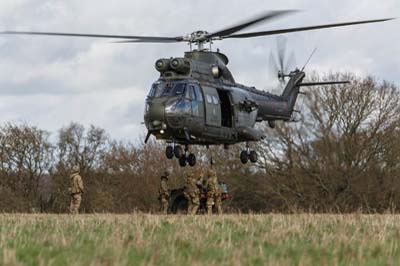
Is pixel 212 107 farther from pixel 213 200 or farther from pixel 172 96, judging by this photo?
pixel 213 200

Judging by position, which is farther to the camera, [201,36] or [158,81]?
[201,36]

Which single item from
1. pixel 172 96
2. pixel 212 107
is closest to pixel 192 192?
pixel 212 107

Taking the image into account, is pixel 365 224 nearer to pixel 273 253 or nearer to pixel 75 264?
pixel 273 253

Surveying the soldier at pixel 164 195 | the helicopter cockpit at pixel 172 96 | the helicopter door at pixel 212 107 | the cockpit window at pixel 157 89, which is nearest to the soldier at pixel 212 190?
the helicopter door at pixel 212 107

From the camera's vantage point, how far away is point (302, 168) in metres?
54.8

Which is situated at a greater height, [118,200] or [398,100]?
[398,100]

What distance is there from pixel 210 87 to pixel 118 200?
30.0 m

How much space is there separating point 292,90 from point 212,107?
806 centimetres

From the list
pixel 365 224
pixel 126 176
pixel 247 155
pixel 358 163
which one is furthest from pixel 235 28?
pixel 126 176

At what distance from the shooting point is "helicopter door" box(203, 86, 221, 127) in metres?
27.8

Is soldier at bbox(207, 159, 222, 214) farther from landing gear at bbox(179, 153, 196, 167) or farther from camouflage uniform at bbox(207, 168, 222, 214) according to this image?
landing gear at bbox(179, 153, 196, 167)

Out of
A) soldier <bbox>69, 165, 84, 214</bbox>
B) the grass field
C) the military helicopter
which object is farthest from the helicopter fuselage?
the grass field

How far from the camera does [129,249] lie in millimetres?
8516

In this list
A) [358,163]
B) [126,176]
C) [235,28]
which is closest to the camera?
[235,28]
